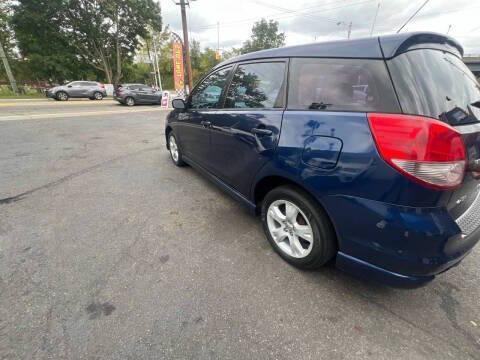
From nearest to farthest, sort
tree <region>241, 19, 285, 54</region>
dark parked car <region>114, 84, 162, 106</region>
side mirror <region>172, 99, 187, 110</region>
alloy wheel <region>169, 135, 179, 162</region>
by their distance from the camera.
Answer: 1. side mirror <region>172, 99, 187, 110</region>
2. alloy wheel <region>169, 135, 179, 162</region>
3. dark parked car <region>114, 84, 162, 106</region>
4. tree <region>241, 19, 285, 54</region>

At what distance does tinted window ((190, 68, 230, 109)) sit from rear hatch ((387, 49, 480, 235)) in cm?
187

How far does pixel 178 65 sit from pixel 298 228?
17832 millimetres

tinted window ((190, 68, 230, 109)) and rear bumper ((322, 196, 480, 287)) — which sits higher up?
tinted window ((190, 68, 230, 109))

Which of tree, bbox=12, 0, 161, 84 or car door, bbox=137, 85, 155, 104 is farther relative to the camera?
tree, bbox=12, 0, 161, 84

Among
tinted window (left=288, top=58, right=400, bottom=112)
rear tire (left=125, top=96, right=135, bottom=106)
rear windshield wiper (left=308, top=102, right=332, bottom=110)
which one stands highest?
tinted window (left=288, top=58, right=400, bottom=112)

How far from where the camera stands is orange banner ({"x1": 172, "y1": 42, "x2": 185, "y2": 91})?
1688 cm

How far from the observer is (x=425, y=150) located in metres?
1.25

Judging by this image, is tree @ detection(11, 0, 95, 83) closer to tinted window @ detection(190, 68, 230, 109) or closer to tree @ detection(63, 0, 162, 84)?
tree @ detection(63, 0, 162, 84)

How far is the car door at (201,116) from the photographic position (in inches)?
114

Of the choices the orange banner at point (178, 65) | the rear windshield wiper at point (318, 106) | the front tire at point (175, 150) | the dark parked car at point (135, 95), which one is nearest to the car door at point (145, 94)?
the dark parked car at point (135, 95)

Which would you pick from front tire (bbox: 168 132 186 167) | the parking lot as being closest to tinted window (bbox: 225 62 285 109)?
the parking lot

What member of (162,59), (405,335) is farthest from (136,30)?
(405,335)

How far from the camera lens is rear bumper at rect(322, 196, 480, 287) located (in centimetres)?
131

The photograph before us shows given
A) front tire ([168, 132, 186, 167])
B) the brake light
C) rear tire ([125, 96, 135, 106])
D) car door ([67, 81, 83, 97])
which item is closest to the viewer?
the brake light
